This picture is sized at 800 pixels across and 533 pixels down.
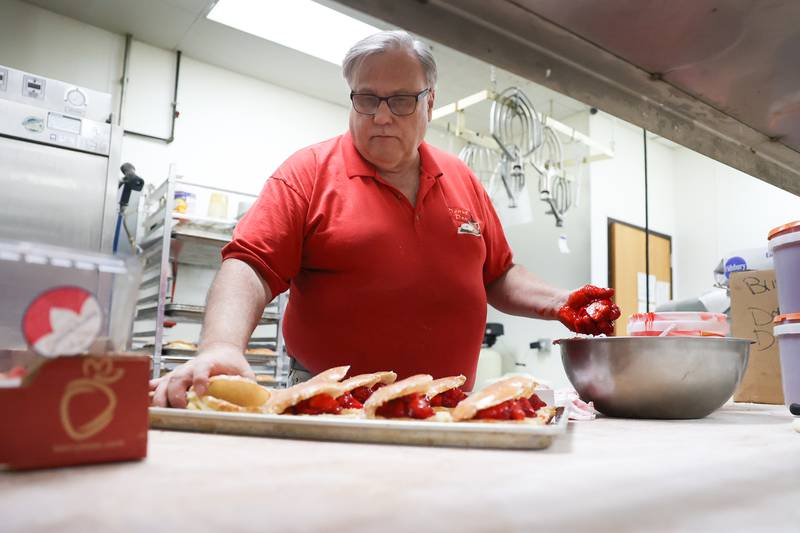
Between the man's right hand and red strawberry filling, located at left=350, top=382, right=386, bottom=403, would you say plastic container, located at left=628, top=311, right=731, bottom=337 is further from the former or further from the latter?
the man's right hand

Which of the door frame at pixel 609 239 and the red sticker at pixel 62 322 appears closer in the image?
the red sticker at pixel 62 322

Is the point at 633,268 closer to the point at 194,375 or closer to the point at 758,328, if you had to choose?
the point at 758,328

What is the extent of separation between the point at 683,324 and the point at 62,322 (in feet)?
4.16

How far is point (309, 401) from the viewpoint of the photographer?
0.95m

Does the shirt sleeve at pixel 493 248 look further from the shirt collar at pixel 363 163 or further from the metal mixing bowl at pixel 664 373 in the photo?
the metal mixing bowl at pixel 664 373

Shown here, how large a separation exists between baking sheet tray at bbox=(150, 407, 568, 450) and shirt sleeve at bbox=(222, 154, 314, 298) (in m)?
0.70

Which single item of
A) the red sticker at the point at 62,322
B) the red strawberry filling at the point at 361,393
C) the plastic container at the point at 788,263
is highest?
the plastic container at the point at 788,263

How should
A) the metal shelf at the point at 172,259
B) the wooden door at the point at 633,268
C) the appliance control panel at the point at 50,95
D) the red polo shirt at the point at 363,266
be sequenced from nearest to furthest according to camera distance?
the red polo shirt at the point at 363,266, the appliance control panel at the point at 50,95, the metal shelf at the point at 172,259, the wooden door at the point at 633,268

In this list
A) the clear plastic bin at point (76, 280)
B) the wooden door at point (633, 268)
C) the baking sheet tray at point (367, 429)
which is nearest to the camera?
the clear plastic bin at point (76, 280)

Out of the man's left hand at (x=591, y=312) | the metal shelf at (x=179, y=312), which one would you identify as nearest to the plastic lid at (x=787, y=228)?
the man's left hand at (x=591, y=312)

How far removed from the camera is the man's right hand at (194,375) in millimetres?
981

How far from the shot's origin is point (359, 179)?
177cm

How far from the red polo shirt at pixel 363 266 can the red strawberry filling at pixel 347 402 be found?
60cm

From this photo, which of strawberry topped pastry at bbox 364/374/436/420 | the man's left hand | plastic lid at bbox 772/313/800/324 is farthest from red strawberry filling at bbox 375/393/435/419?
plastic lid at bbox 772/313/800/324
